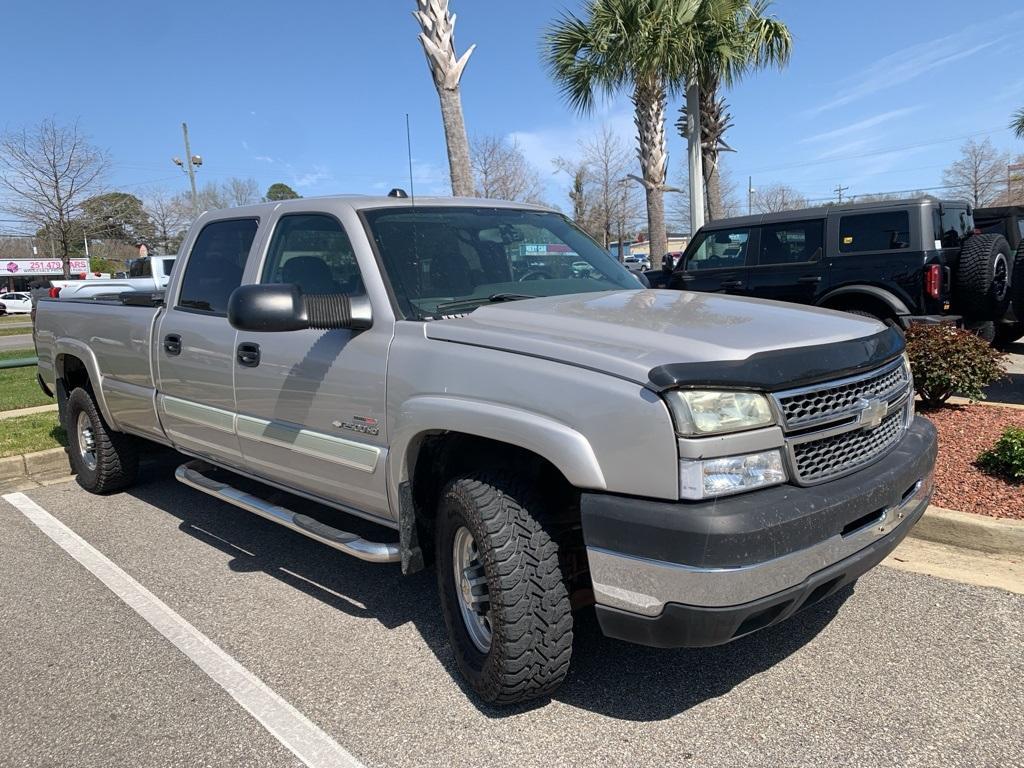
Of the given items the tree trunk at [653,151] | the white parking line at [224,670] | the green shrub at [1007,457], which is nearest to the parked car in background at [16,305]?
the tree trunk at [653,151]

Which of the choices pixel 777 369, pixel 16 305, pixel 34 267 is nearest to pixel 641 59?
pixel 777 369

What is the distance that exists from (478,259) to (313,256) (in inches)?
32.7

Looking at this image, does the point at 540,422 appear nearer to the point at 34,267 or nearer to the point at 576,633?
the point at 576,633

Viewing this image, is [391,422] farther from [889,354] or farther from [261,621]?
[889,354]

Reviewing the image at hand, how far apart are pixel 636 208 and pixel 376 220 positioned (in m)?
47.2

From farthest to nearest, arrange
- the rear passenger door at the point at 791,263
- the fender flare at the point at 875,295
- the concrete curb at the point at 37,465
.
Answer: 1. the rear passenger door at the point at 791,263
2. the fender flare at the point at 875,295
3. the concrete curb at the point at 37,465

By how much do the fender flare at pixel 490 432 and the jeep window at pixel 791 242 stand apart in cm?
756

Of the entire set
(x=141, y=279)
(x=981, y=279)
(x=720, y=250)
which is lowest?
(x=981, y=279)

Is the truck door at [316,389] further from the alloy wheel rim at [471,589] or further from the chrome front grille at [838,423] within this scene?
the chrome front grille at [838,423]

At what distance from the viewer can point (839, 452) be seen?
2627mm

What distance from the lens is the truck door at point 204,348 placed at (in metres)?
4.14

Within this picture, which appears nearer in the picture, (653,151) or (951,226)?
(951,226)

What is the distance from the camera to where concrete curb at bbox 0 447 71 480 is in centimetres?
643

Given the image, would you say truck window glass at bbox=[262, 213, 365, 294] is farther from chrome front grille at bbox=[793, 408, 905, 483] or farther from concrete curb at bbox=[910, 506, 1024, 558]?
concrete curb at bbox=[910, 506, 1024, 558]
